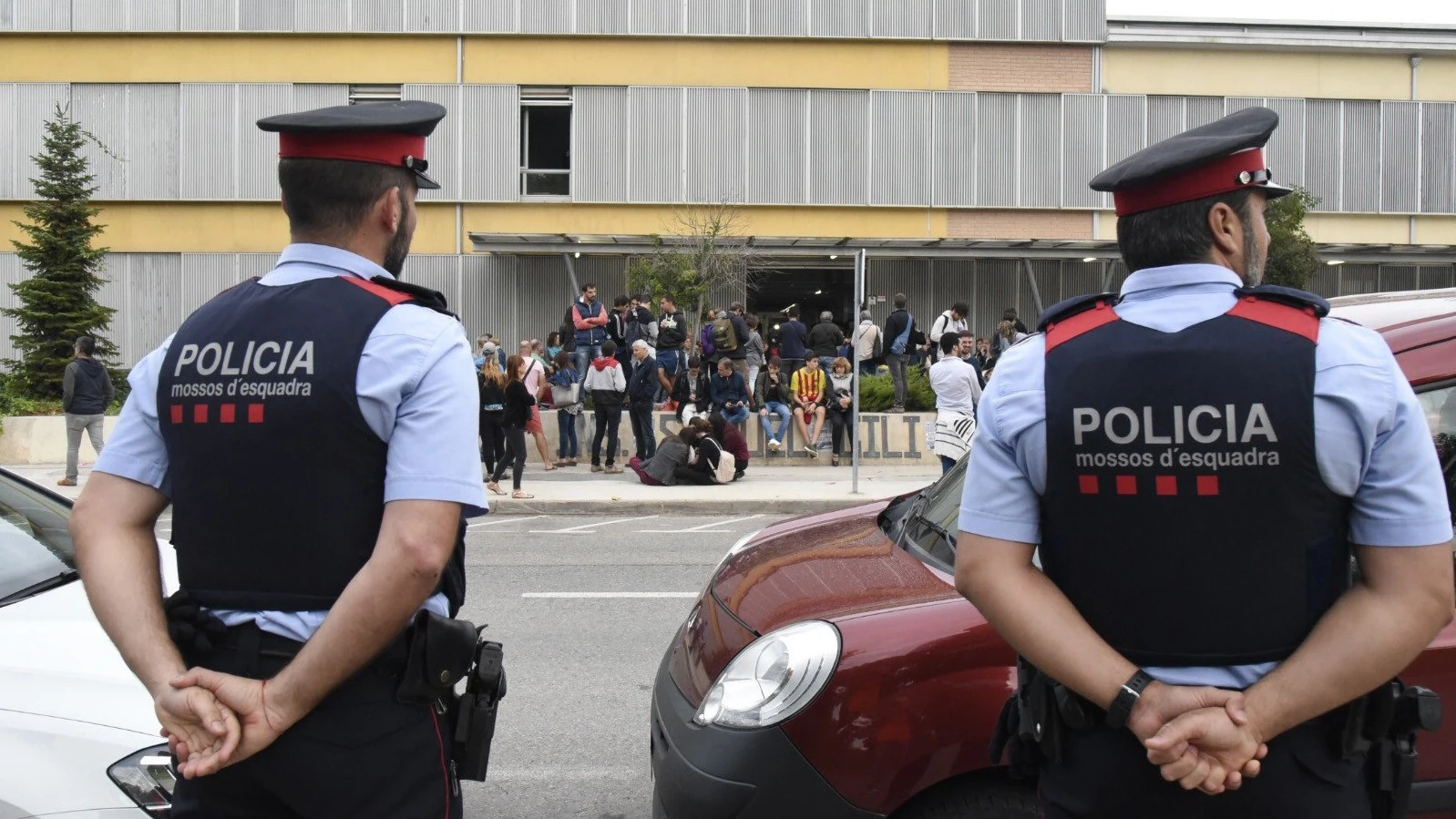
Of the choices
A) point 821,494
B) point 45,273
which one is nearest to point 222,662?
point 821,494

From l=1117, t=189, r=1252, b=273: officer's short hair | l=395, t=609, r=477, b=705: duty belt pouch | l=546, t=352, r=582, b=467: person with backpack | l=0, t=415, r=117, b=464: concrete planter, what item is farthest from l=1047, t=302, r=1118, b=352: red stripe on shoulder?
l=0, t=415, r=117, b=464: concrete planter

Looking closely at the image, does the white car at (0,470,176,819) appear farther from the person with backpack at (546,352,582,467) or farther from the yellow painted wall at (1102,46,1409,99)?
the yellow painted wall at (1102,46,1409,99)

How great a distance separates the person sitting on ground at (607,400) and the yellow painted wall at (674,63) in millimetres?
9972

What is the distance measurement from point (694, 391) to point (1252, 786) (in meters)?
17.0

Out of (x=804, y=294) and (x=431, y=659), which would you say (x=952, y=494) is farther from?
(x=804, y=294)

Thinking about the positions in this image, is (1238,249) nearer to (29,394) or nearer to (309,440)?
(309,440)

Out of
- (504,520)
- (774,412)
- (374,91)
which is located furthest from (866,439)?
(374,91)

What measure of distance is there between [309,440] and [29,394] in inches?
876

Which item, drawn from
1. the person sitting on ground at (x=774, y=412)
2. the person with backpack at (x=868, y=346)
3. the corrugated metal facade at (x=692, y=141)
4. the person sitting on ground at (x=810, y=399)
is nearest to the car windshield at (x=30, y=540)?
the person sitting on ground at (x=810, y=399)

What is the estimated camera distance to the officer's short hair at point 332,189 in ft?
7.32

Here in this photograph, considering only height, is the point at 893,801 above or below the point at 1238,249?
below

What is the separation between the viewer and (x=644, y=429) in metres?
17.1

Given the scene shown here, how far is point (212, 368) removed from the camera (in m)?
2.12

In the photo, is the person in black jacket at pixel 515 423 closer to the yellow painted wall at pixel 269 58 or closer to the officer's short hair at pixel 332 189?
the officer's short hair at pixel 332 189
